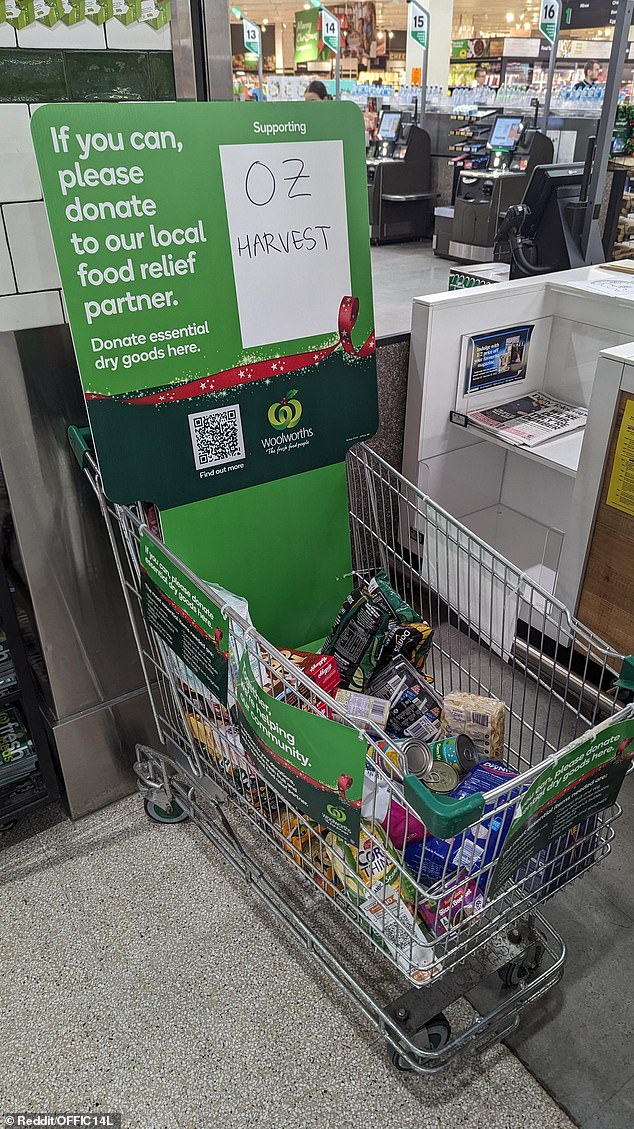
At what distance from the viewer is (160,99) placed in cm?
163

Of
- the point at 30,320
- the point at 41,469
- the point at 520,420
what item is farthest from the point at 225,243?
the point at 520,420

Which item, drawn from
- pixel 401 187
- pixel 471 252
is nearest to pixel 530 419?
pixel 471 252

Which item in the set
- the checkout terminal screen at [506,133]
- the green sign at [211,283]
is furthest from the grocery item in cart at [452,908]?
the checkout terminal screen at [506,133]

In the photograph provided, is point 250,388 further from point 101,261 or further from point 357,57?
point 357,57

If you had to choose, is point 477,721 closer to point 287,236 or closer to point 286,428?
point 286,428

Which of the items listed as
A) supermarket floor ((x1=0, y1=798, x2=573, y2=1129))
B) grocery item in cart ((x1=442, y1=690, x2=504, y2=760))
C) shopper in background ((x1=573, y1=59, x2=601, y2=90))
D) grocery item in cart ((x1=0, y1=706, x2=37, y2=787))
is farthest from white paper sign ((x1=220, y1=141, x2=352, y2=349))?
shopper in background ((x1=573, y1=59, x2=601, y2=90))

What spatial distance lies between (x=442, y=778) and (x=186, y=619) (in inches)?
21.3

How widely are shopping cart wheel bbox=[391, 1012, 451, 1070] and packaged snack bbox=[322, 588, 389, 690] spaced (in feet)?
2.13

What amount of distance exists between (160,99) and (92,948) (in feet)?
5.92

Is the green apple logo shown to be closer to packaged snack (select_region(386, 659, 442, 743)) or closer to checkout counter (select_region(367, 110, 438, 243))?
packaged snack (select_region(386, 659, 442, 743))

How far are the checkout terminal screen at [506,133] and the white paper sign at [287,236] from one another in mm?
7504

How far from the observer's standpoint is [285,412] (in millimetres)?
1760

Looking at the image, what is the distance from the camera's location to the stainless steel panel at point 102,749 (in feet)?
6.77

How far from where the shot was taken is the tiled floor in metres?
3.51
